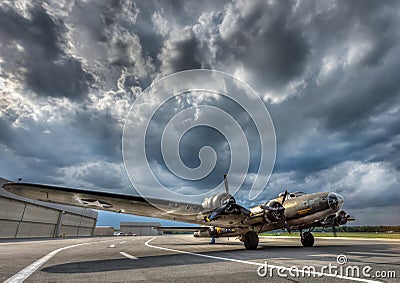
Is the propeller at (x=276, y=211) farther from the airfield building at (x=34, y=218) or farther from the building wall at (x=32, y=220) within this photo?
the building wall at (x=32, y=220)

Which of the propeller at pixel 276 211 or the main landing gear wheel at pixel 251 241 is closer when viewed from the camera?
the main landing gear wheel at pixel 251 241

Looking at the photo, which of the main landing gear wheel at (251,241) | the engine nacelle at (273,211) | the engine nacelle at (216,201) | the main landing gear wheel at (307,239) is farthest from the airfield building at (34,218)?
the main landing gear wheel at (307,239)

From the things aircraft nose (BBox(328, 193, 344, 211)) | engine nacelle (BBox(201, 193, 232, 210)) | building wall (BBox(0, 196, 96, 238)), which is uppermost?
aircraft nose (BBox(328, 193, 344, 211))

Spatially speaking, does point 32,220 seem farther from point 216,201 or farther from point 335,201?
point 335,201

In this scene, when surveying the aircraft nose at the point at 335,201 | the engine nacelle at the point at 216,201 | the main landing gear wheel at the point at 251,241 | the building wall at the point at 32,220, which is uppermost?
the aircraft nose at the point at 335,201

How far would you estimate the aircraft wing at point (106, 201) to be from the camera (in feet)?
35.0

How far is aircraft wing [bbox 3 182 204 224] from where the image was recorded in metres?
10.7

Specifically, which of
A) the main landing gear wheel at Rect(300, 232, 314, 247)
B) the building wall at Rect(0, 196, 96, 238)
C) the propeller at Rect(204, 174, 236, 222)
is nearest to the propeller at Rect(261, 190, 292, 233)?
the propeller at Rect(204, 174, 236, 222)

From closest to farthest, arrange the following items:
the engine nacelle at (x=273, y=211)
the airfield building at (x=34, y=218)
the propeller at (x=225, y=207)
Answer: the propeller at (x=225, y=207), the engine nacelle at (x=273, y=211), the airfield building at (x=34, y=218)

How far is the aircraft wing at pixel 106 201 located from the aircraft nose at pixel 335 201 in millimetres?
7579

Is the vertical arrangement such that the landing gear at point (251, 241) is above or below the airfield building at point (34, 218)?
above

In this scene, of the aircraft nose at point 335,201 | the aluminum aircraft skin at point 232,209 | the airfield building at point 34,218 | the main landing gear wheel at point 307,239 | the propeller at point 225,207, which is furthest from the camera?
the airfield building at point 34,218

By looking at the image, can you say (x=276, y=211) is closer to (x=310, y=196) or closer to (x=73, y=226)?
(x=310, y=196)

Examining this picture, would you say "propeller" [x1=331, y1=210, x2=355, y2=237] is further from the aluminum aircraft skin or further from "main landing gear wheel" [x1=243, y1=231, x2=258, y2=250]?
"main landing gear wheel" [x1=243, y1=231, x2=258, y2=250]
